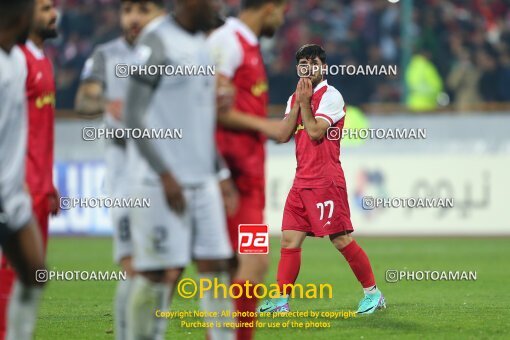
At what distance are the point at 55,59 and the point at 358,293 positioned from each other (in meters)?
13.2

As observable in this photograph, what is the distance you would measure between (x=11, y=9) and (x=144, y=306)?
5.85 ft

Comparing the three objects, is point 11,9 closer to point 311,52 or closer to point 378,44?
point 311,52

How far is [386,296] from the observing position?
40.5 feet

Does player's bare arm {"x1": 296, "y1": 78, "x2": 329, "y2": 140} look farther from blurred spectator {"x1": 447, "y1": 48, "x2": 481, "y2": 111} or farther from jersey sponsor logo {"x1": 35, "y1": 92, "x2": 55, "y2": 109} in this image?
blurred spectator {"x1": 447, "y1": 48, "x2": 481, "y2": 111}

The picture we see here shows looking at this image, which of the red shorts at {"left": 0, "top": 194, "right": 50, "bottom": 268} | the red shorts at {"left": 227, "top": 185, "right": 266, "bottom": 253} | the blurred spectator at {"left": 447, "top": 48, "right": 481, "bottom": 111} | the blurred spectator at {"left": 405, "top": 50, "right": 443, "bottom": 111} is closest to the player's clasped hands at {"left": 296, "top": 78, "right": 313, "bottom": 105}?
the red shorts at {"left": 227, "top": 185, "right": 266, "bottom": 253}

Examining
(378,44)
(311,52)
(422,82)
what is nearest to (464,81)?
(422,82)

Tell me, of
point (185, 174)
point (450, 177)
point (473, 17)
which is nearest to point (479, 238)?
point (450, 177)

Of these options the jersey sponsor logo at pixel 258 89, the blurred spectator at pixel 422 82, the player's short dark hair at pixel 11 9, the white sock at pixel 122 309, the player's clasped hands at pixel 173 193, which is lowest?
the white sock at pixel 122 309

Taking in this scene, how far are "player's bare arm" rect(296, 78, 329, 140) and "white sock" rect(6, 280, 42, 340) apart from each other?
137 inches

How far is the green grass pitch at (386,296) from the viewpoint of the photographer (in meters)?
9.45

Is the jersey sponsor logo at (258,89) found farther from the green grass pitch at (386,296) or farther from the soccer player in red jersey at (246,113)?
the green grass pitch at (386,296)

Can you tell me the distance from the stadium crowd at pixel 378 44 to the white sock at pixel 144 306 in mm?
15641

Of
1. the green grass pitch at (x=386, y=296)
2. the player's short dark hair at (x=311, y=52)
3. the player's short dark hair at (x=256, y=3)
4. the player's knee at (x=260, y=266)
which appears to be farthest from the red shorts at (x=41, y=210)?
the player's short dark hair at (x=311, y=52)

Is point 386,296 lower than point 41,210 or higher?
lower
